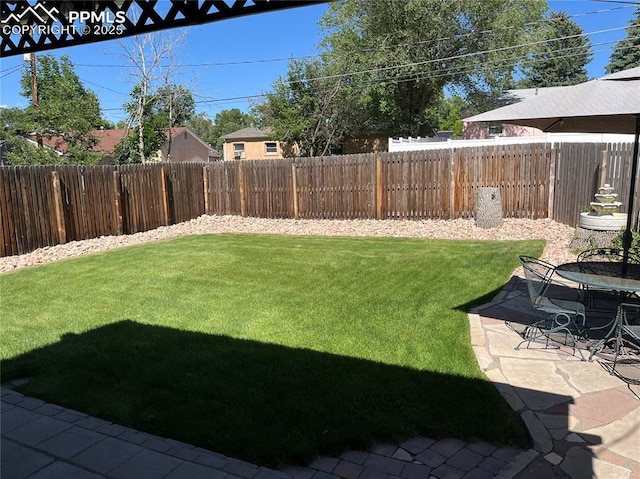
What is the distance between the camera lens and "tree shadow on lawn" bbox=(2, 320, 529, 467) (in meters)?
3.08

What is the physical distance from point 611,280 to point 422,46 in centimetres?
2177

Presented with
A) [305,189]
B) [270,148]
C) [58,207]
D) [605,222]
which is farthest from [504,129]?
[58,207]

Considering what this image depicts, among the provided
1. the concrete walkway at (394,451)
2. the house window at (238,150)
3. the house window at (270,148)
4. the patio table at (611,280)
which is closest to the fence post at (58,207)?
the concrete walkway at (394,451)

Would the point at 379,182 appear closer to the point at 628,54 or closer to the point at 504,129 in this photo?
the point at 504,129

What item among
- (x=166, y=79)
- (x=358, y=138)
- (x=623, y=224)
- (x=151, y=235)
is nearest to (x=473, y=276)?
(x=623, y=224)

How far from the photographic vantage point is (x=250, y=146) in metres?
35.8

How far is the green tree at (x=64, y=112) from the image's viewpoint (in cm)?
1455

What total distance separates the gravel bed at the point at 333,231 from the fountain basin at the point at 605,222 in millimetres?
561

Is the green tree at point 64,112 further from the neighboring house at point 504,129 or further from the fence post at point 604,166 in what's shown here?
the neighboring house at point 504,129

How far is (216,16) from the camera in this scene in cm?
311

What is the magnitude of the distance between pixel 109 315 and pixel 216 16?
408 cm

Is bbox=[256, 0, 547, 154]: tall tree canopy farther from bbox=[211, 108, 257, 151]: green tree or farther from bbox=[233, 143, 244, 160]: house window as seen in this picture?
bbox=[211, 108, 257, 151]: green tree

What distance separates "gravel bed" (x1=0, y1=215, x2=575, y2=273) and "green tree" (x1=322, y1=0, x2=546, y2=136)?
13954 mm

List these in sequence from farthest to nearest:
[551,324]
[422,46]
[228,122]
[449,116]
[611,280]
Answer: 1. [228,122]
2. [449,116]
3. [422,46]
4. [551,324]
5. [611,280]
